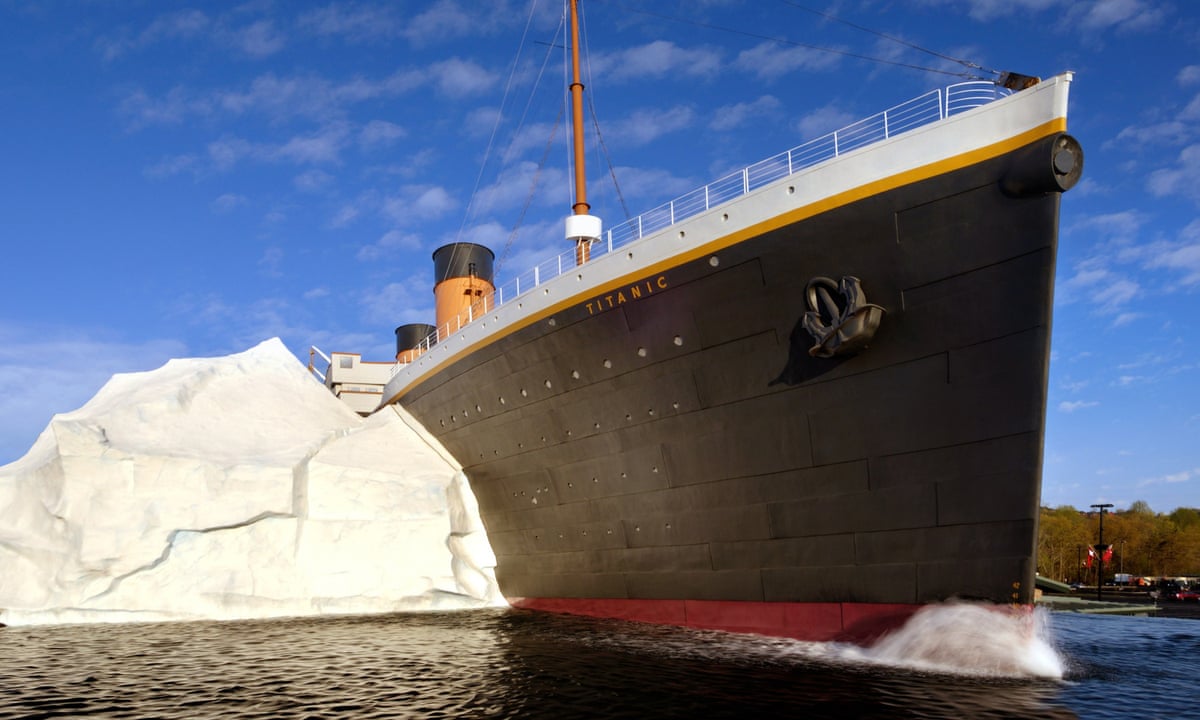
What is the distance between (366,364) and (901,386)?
22.3 metres

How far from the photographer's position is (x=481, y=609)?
18.7 m

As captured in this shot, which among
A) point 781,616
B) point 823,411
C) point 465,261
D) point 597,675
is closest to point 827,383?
point 823,411

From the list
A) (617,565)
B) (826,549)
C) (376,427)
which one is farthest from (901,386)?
(376,427)

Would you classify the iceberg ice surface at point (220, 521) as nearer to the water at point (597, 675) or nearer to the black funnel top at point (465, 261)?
the water at point (597, 675)

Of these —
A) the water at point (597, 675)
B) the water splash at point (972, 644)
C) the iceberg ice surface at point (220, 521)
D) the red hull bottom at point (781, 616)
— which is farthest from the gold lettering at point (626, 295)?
the iceberg ice surface at point (220, 521)

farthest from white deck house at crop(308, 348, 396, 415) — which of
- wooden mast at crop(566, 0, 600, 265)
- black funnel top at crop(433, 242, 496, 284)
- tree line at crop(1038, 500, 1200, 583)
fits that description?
tree line at crop(1038, 500, 1200, 583)

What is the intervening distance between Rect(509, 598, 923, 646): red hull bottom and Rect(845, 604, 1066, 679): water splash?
27cm

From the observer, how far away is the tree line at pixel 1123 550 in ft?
237

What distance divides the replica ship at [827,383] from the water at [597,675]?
0.87 meters

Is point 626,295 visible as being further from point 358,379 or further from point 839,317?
point 358,379

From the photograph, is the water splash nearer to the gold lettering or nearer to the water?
the water

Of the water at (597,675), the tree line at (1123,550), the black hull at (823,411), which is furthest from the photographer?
the tree line at (1123,550)

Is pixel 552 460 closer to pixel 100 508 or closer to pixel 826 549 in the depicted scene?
pixel 826 549

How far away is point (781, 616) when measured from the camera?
12031mm
